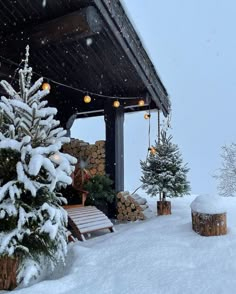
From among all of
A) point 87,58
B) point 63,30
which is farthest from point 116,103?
point 63,30

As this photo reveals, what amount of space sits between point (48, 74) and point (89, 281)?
572 centimetres

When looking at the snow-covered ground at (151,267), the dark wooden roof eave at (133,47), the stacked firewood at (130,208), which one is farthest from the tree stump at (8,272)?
the stacked firewood at (130,208)

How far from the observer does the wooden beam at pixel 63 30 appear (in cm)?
557

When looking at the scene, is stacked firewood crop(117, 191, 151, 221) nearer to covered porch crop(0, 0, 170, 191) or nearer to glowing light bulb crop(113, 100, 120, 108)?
covered porch crop(0, 0, 170, 191)

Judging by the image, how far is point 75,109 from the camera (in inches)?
363

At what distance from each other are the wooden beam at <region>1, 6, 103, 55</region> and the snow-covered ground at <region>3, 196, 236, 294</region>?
138 inches

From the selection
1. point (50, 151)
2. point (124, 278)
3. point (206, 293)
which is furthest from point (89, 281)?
point (50, 151)

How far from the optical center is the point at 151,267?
12.4 feet

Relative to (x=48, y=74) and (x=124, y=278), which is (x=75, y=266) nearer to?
(x=124, y=278)

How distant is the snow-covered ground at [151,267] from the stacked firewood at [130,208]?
8.57 feet

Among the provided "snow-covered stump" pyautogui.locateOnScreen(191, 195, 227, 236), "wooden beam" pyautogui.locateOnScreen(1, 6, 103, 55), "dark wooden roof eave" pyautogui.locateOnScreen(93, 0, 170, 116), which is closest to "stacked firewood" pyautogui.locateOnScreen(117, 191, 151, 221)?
"dark wooden roof eave" pyautogui.locateOnScreen(93, 0, 170, 116)

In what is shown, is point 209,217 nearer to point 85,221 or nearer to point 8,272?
point 85,221

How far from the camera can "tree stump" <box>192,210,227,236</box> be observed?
478 cm

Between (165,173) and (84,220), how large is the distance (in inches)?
93.6
